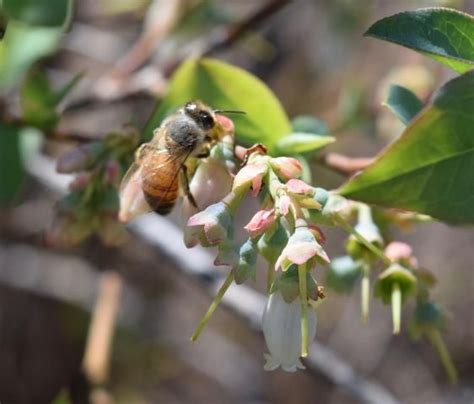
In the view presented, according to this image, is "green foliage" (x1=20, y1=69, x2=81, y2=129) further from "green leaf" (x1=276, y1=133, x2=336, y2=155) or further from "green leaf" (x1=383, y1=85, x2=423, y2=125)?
"green leaf" (x1=383, y1=85, x2=423, y2=125)

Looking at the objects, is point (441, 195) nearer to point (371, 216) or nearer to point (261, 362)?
point (371, 216)

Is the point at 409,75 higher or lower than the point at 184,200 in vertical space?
lower

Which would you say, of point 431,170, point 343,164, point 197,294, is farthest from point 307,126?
point 197,294

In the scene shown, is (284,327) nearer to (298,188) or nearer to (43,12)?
(298,188)

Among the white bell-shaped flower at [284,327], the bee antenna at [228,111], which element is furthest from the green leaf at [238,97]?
the white bell-shaped flower at [284,327]

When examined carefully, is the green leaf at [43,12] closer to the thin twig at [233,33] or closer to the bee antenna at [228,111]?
the bee antenna at [228,111]

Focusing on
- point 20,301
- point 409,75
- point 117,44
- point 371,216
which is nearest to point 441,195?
point 371,216

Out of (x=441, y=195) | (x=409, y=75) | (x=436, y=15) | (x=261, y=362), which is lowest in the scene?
(x=261, y=362)
